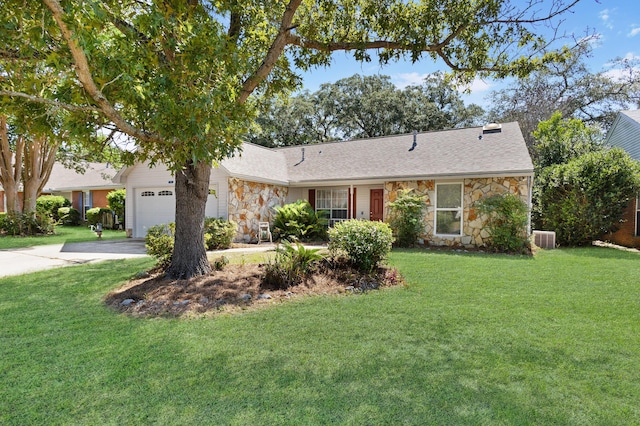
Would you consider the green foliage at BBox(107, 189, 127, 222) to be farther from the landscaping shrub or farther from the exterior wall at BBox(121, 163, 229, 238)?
the exterior wall at BBox(121, 163, 229, 238)

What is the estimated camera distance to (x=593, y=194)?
1171 cm

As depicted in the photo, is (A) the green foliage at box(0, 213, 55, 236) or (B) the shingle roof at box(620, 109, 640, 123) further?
(A) the green foliage at box(0, 213, 55, 236)

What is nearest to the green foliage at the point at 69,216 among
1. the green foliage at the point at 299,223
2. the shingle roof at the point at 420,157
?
the shingle roof at the point at 420,157

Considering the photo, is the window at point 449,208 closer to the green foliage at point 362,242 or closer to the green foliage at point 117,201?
the green foliage at point 362,242

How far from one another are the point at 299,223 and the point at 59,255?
7548 millimetres

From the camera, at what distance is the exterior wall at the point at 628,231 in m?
12.6

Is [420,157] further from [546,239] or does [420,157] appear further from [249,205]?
[249,205]

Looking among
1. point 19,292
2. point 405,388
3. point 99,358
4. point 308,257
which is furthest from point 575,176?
point 19,292

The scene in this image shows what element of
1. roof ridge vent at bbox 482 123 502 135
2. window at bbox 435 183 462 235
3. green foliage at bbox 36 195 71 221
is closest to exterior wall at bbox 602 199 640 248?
roof ridge vent at bbox 482 123 502 135

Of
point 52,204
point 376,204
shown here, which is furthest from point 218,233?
point 52,204

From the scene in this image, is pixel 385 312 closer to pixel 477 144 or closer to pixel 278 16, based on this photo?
pixel 278 16

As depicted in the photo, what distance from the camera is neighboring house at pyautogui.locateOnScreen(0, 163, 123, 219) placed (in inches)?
859

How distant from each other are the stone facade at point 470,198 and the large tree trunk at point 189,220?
7.96 metres

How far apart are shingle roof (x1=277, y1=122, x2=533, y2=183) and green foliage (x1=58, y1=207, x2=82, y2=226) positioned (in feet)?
50.7
